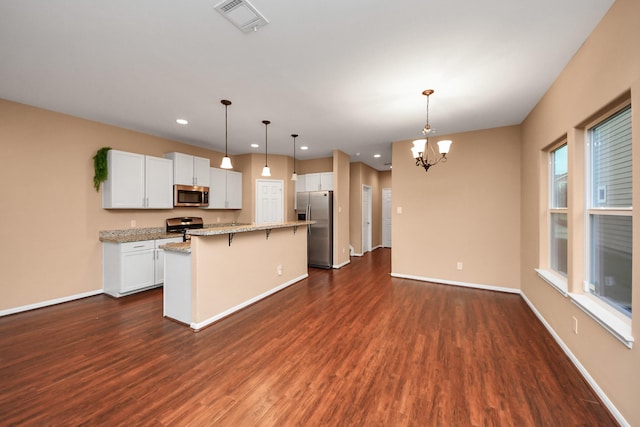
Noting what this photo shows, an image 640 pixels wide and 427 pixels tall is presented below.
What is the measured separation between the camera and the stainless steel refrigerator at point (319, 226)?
569 centimetres

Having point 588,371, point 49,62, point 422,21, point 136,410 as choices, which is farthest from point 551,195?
point 49,62

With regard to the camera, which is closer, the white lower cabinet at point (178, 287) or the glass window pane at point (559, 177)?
the glass window pane at point (559, 177)

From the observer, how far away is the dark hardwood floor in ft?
5.38

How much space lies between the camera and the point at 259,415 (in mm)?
1628

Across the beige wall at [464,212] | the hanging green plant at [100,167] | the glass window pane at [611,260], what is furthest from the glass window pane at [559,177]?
the hanging green plant at [100,167]

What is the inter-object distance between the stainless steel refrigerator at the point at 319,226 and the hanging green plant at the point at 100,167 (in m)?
3.64

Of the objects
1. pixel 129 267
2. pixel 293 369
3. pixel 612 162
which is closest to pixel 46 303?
pixel 129 267

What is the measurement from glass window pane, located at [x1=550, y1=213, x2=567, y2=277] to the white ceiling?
1480 millimetres

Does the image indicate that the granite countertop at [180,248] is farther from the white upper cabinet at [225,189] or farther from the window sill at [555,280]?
the window sill at [555,280]

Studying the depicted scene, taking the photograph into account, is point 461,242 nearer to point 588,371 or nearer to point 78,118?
point 588,371

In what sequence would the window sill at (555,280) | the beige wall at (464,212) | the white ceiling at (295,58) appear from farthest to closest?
the beige wall at (464,212), the window sill at (555,280), the white ceiling at (295,58)

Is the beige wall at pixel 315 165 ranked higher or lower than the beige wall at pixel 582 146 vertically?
higher

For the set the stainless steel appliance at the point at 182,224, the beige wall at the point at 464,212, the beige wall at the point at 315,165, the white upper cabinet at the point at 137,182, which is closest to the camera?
the white upper cabinet at the point at 137,182

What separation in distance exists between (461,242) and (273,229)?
10.7ft
